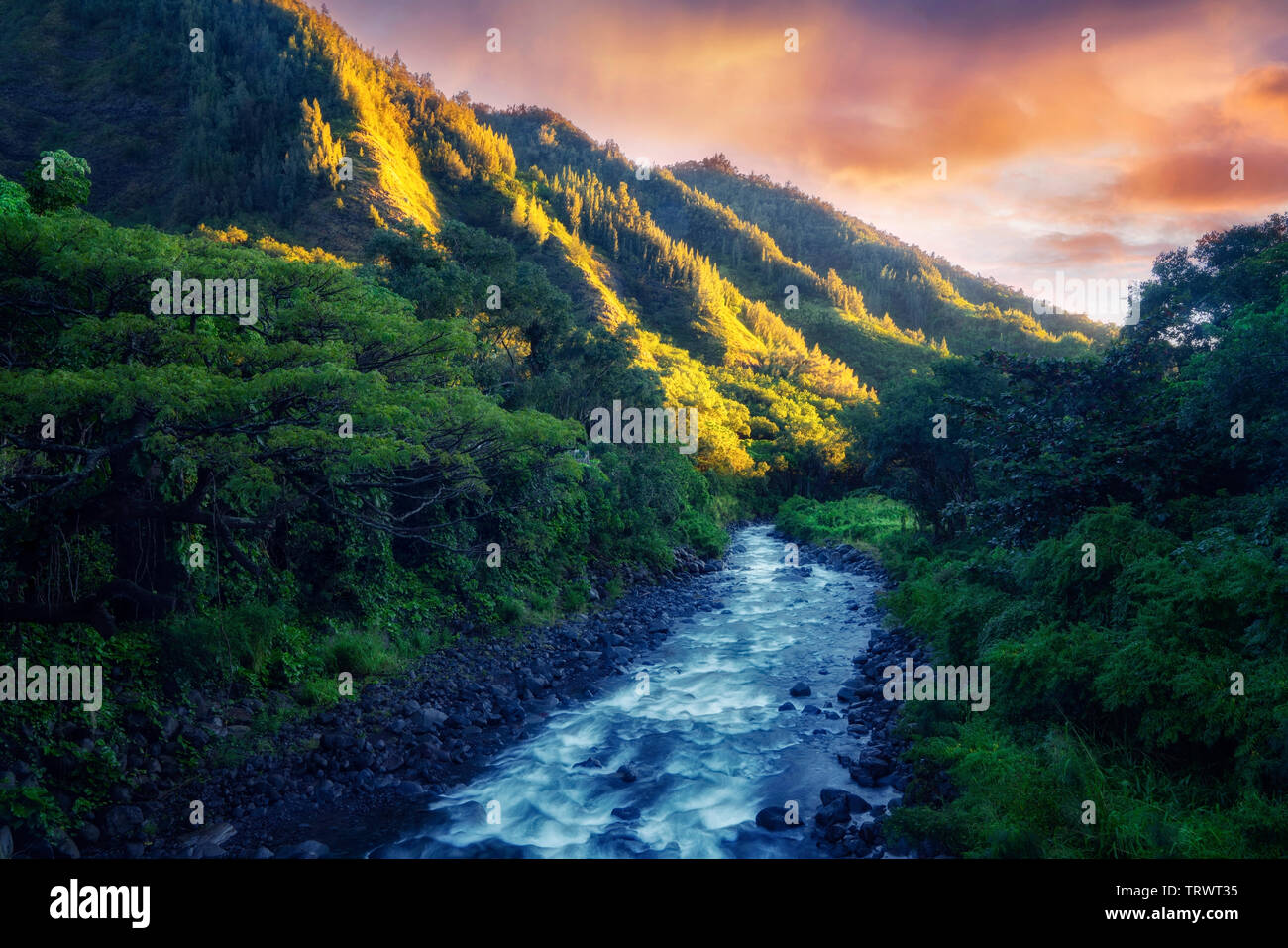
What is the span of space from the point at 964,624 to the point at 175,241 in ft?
42.1

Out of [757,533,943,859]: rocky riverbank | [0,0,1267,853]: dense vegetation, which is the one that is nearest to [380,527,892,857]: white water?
[757,533,943,859]: rocky riverbank

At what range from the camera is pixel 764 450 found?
4469 centimetres

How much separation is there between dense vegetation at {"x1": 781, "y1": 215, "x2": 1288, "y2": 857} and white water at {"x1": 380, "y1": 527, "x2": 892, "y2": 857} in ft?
5.92

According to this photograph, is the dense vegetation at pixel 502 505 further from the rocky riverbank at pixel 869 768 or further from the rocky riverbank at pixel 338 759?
the rocky riverbank at pixel 869 768

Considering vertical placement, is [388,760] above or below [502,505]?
below

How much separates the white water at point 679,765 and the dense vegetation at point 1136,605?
180 cm

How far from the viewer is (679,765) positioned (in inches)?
387

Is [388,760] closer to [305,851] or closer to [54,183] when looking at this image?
[305,851]

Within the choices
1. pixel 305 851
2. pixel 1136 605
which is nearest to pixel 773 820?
pixel 1136 605

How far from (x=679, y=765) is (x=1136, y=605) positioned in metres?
6.38

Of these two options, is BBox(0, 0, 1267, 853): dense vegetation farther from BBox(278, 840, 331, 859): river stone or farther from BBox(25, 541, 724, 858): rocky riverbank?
BBox(278, 840, 331, 859): river stone

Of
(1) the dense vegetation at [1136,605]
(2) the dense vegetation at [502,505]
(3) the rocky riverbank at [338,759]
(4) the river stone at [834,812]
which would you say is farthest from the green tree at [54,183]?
(1) the dense vegetation at [1136,605]

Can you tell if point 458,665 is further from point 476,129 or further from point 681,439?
point 476,129
